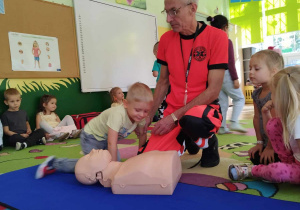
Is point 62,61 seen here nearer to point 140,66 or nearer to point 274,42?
point 140,66

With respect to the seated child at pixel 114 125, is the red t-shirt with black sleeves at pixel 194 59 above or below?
above

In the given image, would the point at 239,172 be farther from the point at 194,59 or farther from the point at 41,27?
the point at 41,27

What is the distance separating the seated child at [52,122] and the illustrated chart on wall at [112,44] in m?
0.51

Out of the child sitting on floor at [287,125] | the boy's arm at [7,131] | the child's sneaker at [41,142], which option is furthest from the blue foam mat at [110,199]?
the boy's arm at [7,131]

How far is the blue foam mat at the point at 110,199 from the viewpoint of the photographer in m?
0.96

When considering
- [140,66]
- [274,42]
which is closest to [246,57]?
[274,42]

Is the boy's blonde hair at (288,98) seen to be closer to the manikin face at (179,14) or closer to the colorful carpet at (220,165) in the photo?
the colorful carpet at (220,165)

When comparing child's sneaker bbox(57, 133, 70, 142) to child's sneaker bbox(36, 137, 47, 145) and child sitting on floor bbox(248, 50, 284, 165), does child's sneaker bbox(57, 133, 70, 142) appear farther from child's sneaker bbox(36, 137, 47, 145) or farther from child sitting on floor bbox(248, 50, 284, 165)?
child sitting on floor bbox(248, 50, 284, 165)

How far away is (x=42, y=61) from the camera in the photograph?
312cm

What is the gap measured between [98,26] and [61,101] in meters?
1.13

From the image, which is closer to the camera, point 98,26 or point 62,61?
point 62,61

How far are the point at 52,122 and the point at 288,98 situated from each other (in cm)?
262

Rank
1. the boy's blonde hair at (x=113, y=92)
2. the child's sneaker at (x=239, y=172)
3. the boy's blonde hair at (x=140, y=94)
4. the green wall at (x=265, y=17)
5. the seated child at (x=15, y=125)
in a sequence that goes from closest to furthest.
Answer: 1. the child's sneaker at (x=239, y=172)
2. the boy's blonde hair at (x=140, y=94)
3. the seated child at (x=15, y=125)
4. the boy's blonde hair at (x=113, y=92)
5. the green wall at (x=265, y=17)

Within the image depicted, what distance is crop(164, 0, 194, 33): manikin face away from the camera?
4.75 ft
